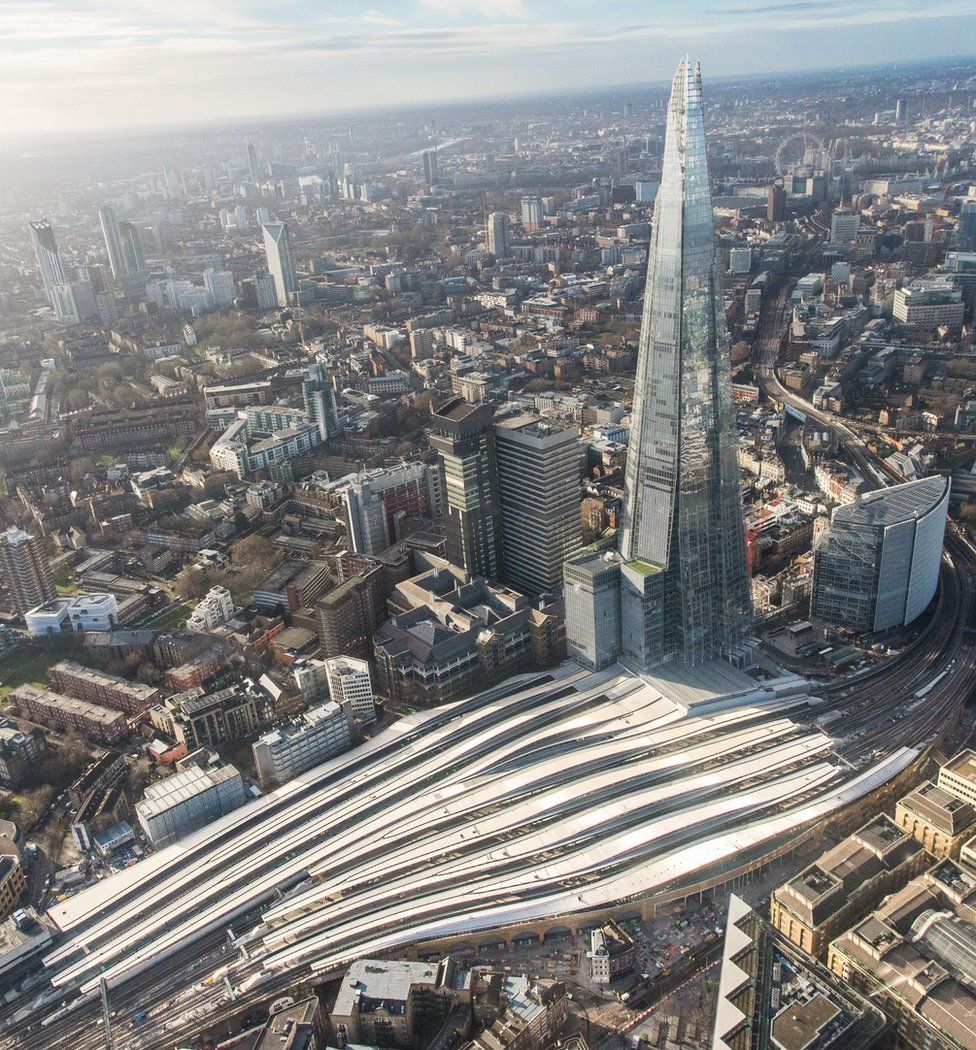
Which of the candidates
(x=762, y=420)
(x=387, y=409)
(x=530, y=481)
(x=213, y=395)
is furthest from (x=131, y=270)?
(x=530, y=481)

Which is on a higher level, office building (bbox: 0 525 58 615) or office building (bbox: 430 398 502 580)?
office building (bbox: 430 398 502 580)

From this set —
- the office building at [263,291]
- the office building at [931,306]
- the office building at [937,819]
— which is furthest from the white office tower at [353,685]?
the office building at [263,291]

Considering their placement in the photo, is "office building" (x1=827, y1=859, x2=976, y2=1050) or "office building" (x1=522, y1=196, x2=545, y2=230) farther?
"office building" (x1=522, y1=196, x2=545, y2=230)

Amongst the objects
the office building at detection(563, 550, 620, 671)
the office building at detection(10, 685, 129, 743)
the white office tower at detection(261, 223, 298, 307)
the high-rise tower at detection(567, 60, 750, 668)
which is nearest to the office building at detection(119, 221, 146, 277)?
the white office tower at detection(261, 223, 298, 307)

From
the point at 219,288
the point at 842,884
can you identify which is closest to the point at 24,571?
the point at 842,884

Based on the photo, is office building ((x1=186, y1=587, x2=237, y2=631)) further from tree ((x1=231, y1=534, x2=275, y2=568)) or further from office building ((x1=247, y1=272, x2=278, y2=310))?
office building ((x1=247, y1=272, x2=278, y2=310))
